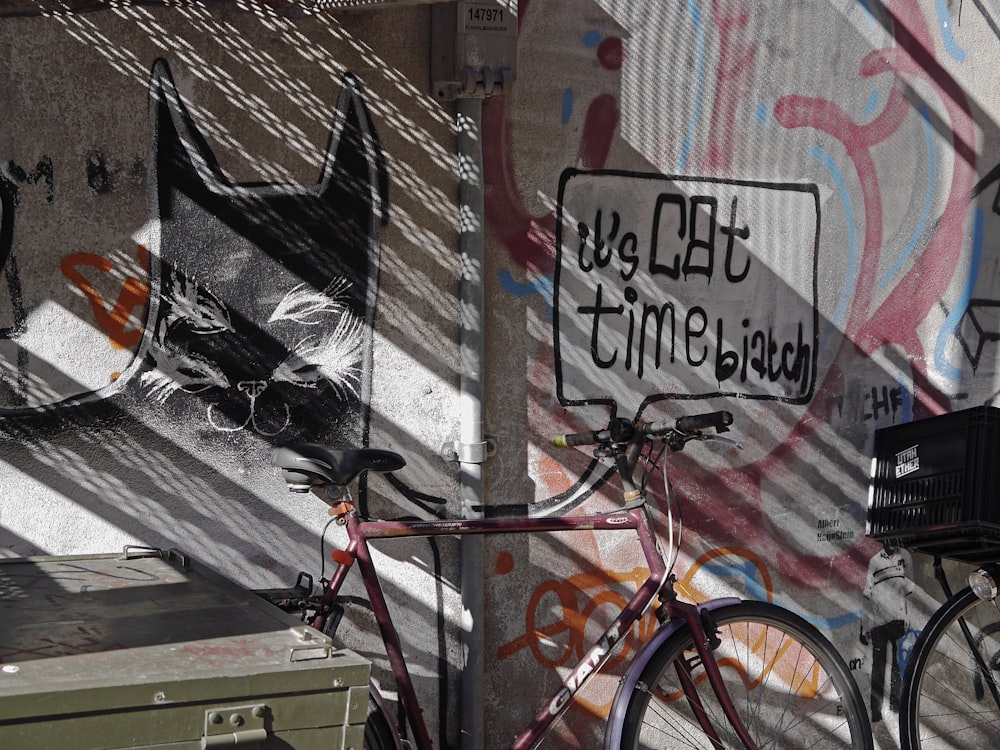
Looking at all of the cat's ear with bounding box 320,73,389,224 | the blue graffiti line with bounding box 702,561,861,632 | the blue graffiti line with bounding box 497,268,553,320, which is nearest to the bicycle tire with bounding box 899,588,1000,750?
the blue graffiti line with bounding box 702,561,861,632

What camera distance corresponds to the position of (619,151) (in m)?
3.85

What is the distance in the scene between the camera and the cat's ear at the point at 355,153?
352 centimetres

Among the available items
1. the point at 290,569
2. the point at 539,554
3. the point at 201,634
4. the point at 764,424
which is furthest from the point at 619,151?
the point at 201,634

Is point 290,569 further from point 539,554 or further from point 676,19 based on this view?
point 676,19

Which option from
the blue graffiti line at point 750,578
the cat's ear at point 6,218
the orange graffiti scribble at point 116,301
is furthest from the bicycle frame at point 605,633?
the cat's ear at point 6,218

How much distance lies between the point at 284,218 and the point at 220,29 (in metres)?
0.60

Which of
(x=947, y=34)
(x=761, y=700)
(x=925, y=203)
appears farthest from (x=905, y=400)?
(x=947, y=34)

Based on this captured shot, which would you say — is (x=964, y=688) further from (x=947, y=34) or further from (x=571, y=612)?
(x=947, y=34)

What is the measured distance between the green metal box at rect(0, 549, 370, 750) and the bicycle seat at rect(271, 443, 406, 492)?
1.36ft

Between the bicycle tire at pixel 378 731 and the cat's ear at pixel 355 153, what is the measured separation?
5.02 ft

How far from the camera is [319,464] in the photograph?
2969 mm

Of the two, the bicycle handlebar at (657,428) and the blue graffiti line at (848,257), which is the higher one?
the blue graffiti line at (848,257)

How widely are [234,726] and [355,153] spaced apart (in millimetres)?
1973

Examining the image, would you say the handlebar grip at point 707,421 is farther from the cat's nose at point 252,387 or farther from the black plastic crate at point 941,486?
the cat's nose at point 252,387
